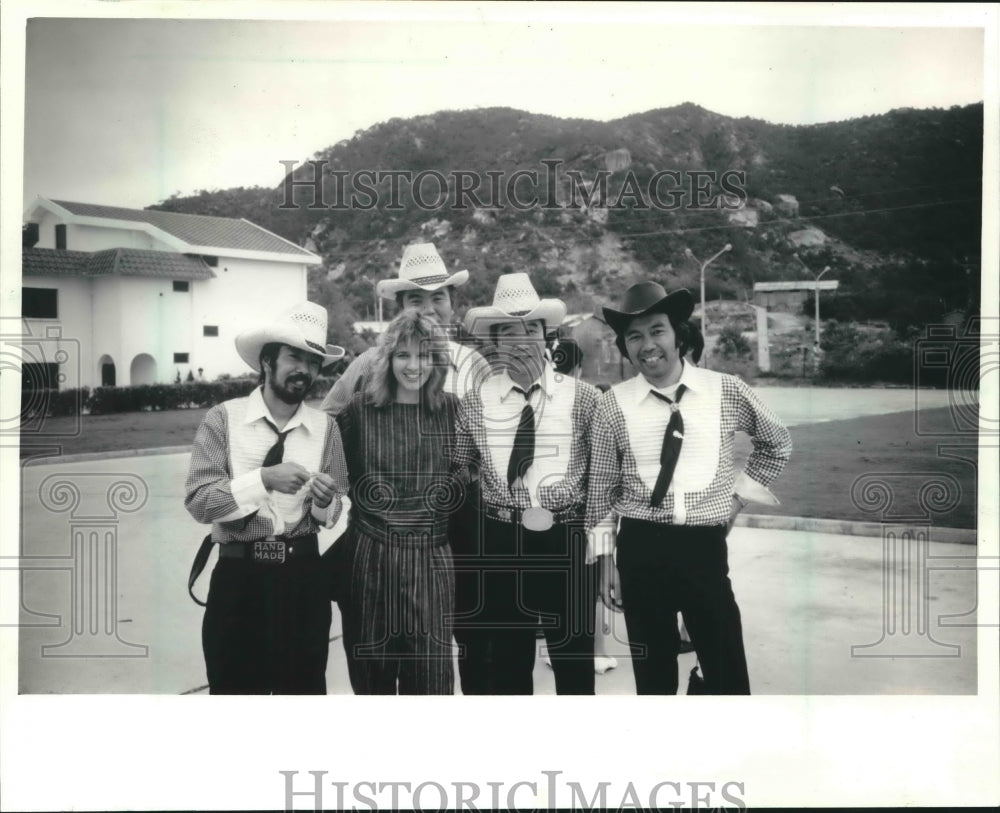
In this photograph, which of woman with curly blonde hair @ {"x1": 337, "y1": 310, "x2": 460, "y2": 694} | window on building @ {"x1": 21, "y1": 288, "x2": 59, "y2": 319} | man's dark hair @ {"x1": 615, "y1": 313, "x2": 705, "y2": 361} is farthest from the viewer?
window on building @ {"x1": 21, "y1": 288, "x2": 59, "y2": 319}

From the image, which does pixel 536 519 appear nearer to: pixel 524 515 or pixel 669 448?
pixel 524 515

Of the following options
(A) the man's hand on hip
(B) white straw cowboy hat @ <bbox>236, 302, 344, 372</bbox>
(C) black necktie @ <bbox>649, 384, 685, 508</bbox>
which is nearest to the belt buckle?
(A) the man's hand on hip

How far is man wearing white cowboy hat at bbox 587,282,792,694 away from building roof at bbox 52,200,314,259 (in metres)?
1.54

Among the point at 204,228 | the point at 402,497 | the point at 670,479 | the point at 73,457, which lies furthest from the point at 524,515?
the point at 73,457

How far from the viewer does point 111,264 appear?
3887 millimetres

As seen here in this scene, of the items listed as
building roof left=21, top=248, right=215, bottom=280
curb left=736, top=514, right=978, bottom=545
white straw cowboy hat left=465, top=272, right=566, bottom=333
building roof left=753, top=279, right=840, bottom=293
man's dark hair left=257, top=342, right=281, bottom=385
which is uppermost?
building roof left=21, top=248, right=215, bottom=280

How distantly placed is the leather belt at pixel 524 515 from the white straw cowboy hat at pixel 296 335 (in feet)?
3.15

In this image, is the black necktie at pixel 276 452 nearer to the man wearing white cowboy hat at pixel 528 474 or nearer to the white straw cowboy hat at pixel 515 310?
the man wearing white cowboy hat at pixel 528 474

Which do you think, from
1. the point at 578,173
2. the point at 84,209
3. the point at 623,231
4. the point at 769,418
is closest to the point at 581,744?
the point at 769,418

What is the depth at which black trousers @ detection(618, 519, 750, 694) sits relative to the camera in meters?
3.70

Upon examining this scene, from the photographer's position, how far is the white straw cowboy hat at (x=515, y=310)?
3.76m

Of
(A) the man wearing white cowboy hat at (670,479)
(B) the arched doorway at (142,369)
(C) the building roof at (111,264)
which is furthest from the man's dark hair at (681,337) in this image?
(B) the arched doorway at (142,369)

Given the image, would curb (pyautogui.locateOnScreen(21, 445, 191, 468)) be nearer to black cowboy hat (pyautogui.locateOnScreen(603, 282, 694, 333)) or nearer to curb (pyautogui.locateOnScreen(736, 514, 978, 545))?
black cowboy hat (pyautogui.locateOnScreen(603, 282, 694, 333))

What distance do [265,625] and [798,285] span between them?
110 inches
